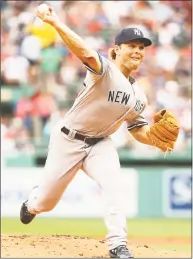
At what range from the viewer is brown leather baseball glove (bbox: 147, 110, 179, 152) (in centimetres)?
578

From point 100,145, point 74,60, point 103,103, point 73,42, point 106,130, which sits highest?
point 74,60

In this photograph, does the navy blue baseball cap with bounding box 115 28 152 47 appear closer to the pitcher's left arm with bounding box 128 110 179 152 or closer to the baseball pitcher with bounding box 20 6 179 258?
the baseball pitcher with bounding box 20 6 179 258

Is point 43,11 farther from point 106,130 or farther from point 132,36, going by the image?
point 106,130

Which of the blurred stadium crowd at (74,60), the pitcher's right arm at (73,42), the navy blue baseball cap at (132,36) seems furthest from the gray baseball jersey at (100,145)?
the blurred stadium crowd at (74,60)

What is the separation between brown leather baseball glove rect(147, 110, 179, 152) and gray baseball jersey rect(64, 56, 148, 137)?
0.75 ft

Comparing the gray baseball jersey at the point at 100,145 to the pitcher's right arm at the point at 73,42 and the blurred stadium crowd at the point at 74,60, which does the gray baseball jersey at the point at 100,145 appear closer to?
the pitcher's right arm at the point at 73,42

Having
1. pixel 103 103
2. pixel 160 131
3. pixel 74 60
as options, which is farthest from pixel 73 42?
pixel 74 60

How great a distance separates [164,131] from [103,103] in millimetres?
646

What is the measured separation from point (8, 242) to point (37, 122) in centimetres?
651

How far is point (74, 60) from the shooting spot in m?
13.4

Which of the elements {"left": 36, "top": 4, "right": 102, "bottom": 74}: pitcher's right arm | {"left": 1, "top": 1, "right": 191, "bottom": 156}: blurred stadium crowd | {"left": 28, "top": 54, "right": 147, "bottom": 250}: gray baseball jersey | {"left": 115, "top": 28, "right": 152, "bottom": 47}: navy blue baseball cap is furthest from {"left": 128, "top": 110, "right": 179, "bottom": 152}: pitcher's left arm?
{"left": 1, "top": 1, "right": 191, "bottom": 156}: blurred stadium crowd

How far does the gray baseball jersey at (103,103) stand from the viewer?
541 cm

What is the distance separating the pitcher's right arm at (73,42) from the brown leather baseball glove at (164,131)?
87cm

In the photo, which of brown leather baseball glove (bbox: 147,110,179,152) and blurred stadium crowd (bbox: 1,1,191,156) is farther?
blurred stadium crowd (bbox: 1,1,191,156)
